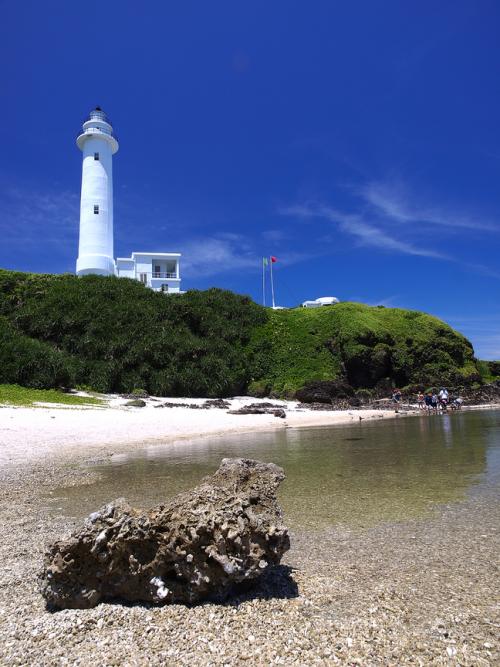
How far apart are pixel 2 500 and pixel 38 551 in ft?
9.08

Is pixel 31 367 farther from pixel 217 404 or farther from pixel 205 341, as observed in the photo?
pixel 205 341

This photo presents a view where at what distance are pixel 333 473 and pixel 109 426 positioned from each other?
977cm

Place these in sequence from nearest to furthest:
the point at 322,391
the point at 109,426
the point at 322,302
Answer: the point at 109,426
the point at 322,391
the point at 322,302

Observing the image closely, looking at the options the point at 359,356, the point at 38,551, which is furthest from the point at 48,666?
the point at 359,356

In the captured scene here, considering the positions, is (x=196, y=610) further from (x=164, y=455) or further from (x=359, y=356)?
(x=359, y=356)

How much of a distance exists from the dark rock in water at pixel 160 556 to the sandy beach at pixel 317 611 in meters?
0.13

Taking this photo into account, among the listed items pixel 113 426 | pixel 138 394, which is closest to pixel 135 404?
pixel 138 394

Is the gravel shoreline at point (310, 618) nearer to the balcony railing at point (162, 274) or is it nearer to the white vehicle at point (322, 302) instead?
the balcony railing at point (162, 274)

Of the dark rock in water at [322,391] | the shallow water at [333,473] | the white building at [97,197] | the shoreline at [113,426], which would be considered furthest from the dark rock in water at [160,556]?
the white building at [97,197]

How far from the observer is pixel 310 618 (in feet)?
11.6

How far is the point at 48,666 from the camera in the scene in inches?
115

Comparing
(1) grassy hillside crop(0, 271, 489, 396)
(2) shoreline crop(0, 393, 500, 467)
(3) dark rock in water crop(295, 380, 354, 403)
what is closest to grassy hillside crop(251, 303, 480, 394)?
(1) grassy hillside crop(0, 271, 489, 396)

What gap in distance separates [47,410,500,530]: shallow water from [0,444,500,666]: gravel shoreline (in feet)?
4.42

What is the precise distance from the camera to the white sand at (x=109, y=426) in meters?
12.6
